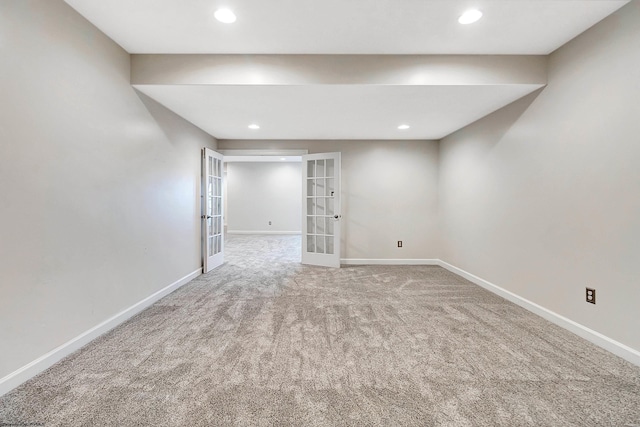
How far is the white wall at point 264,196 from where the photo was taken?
930 cm

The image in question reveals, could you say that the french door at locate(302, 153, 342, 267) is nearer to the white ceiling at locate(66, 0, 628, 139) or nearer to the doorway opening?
the white ceiling at locate(66, 0, 628, 139)

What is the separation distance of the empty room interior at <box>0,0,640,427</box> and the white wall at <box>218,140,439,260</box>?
3.82ft

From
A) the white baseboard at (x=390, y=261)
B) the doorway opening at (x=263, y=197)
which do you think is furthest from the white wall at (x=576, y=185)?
the doorway opening at (x=263, y=197)

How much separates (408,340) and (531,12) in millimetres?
2601

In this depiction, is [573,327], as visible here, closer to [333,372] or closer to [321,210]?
[333,372]

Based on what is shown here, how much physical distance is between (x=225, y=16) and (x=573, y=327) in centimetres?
373

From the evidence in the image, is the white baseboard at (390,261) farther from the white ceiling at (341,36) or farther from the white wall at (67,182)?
the white wall at (67,182)

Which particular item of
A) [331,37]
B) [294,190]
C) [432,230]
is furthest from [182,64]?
[294,190]

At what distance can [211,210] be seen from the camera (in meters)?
4.51

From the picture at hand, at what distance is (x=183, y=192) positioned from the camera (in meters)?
3.66

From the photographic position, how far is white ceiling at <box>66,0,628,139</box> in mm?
1920

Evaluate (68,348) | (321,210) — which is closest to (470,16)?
(321,210)

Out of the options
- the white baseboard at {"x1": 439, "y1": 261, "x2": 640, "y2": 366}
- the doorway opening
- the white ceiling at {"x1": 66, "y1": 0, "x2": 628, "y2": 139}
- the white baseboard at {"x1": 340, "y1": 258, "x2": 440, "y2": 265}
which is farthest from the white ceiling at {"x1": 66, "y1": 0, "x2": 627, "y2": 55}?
the doorway opening

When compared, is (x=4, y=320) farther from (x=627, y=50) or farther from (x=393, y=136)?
(x=393, y=136)
